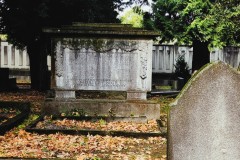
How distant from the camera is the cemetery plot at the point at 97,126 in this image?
7.66 meters

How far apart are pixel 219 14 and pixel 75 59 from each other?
17.7 feet

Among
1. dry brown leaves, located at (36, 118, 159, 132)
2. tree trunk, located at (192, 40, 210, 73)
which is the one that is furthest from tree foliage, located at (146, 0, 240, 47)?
dry brown leaves, located at (36, 118, 159, 132)

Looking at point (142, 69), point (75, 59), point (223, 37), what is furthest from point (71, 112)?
point (223, 37)

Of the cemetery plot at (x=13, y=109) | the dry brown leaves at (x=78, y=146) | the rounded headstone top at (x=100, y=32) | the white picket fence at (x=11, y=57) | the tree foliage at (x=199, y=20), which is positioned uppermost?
the tree foliage at (x=199, y=20)

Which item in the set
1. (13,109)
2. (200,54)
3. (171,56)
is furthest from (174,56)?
(13,109)

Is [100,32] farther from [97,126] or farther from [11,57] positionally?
[11,57]

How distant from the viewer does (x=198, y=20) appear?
12688mm

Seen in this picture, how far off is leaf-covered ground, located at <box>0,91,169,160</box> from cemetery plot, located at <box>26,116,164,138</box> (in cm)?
16

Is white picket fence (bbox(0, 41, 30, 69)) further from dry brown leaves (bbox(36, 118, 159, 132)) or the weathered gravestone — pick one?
the weathered gravestone

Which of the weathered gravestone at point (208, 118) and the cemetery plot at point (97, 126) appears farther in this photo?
the cemetery plot at point (97, 126)

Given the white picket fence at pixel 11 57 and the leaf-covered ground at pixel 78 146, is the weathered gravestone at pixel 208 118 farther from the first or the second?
the white picket fence at pixel 11 57

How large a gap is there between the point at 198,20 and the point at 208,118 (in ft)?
30.8

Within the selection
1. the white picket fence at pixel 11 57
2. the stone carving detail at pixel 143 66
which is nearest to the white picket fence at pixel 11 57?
the white picket fence at pixel 11 57

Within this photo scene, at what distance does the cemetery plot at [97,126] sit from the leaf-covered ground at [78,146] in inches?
6.2
